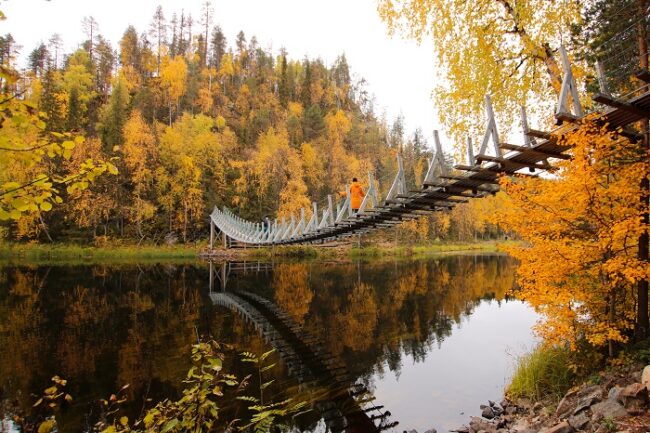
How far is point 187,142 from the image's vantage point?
34625mm

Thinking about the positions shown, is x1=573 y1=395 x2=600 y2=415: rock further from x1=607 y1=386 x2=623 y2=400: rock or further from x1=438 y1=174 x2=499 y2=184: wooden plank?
x1=438 y1=174 x2=499 y2=184: wooden plank

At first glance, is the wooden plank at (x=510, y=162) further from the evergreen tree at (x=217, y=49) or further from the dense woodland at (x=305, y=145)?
the evergreen tree at (x=217, y=49)

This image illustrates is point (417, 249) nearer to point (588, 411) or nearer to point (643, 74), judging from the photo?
point (588, 411)

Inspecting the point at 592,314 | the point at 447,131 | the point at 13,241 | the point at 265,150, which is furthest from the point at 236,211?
the point at 592,314

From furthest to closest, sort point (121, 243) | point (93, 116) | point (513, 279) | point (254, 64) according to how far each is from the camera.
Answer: point (254, 64), point (93, 116), point (121, 243), point (513, 279)

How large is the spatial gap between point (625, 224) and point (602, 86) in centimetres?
148

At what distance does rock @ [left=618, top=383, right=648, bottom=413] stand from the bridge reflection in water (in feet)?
9.39

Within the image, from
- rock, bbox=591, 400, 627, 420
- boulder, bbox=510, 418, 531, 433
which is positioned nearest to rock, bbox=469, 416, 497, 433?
boulder, bbox=510, 418, 531, 433

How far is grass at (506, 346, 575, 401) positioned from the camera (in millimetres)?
5590

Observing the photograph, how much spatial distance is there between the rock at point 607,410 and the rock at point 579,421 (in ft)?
0.26

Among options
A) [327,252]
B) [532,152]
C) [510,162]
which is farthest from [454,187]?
[327,252]

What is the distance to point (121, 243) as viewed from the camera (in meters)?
30.3

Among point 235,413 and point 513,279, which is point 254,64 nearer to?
point 513,279

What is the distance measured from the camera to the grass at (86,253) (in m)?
26.3
